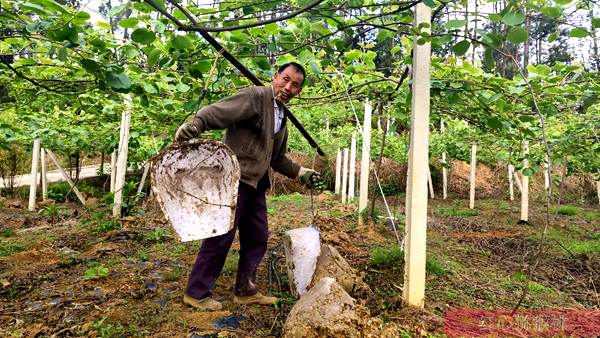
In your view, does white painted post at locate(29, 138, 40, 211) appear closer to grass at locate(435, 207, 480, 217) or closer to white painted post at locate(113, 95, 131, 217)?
white painted post at locate(113, 95, 131, 217)

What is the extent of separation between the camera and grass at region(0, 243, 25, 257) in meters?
4.44

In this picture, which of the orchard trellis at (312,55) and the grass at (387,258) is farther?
the grass at (387,258)

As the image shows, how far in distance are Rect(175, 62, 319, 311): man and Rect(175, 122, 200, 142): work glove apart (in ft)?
0.95

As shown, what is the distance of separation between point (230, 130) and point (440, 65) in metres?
1.65

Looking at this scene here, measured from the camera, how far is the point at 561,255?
17.9ft

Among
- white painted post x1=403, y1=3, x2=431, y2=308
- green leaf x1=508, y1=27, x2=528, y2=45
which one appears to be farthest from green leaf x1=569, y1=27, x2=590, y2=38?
white painted post x1=403, y1=3, x2=431, y2=308

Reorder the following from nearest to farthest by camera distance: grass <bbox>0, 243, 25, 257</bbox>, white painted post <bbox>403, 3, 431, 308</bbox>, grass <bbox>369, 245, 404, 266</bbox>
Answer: white painted post <bbox>403, 3, 431, 308</bbox>, grass <bbox>369, 245, 404, 266</bbox>, grass <bbox>0, 243, 25, 257</bbox>

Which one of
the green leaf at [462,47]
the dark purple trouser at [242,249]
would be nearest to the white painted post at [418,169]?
the green leaf at [462,47]

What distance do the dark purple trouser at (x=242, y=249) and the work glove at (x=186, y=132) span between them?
696mm

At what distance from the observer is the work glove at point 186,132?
6.48 feet

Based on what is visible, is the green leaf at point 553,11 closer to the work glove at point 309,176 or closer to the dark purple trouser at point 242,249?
the work glove at point 309,176

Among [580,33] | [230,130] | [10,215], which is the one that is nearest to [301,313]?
[230,130]

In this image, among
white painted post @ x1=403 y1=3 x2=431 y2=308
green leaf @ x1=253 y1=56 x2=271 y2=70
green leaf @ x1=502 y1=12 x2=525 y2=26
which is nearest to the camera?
green leaf @ x1=502 y1=12 x2=525 y2=26

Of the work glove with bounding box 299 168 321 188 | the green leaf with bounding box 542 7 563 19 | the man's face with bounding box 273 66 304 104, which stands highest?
the green leaf with bounding box 542 7 563 19
